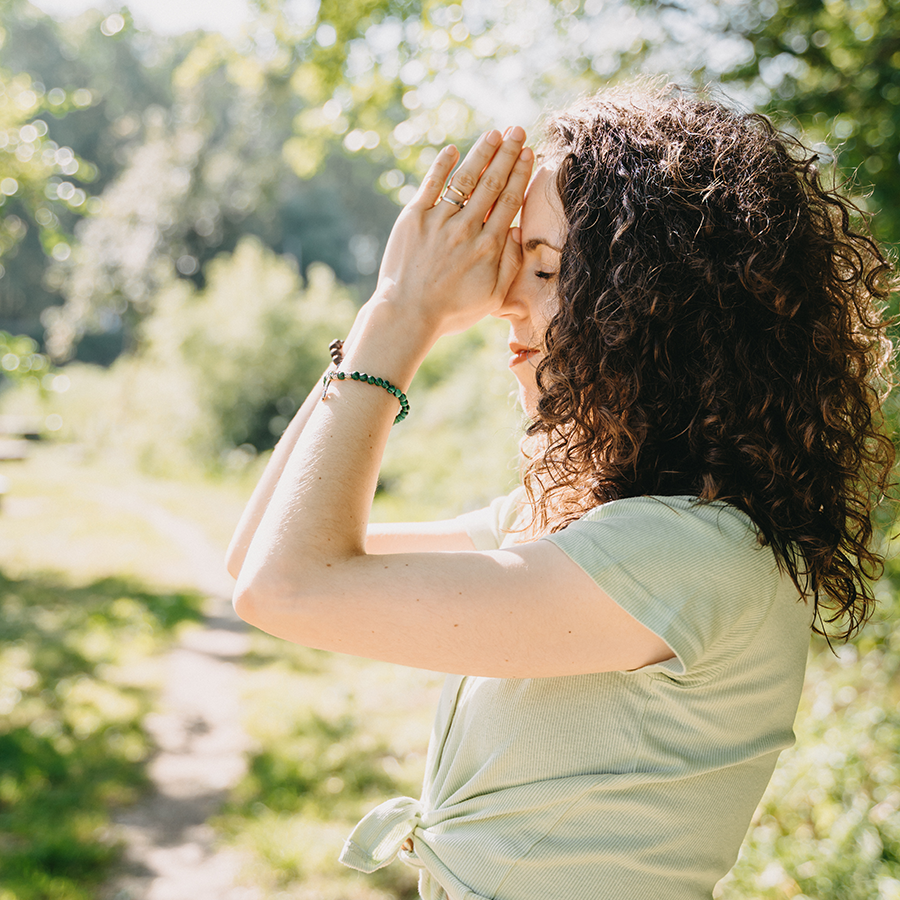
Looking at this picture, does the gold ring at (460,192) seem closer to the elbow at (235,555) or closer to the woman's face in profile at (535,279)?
the woman's face in profile at (535,279)

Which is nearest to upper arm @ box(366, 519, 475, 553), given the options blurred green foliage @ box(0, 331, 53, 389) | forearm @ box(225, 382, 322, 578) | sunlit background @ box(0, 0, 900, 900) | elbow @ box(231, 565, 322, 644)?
forearm @ box(225, 382, 322, 578)

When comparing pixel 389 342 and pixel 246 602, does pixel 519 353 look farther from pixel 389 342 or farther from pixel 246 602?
pixel 246 602

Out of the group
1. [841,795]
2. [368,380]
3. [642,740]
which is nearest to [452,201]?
[368,380]

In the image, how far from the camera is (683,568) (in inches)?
45.1

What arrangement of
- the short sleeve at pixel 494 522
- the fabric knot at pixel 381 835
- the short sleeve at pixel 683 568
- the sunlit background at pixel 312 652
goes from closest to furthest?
the short sleeve at pixel 683 568 → the fabric knot at pixel 381 835 → the short sleeve at pixel 494 522 → the sunlit background at pixel 312 652

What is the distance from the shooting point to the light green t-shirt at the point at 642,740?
116 centimetres

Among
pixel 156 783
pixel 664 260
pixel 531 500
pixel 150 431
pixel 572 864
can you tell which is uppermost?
pixel 664 260

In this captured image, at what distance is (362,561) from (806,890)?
2.75 metres

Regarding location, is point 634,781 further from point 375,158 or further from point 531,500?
point 375,158

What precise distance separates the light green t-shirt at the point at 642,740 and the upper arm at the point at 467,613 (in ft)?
0.17

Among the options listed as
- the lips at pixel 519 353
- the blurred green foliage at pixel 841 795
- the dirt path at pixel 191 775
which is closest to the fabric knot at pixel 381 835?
the lips at pixel 519 353

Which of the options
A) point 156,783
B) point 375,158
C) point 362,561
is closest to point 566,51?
point 375,158

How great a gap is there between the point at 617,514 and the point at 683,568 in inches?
4.9

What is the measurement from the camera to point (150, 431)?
58.4ft
